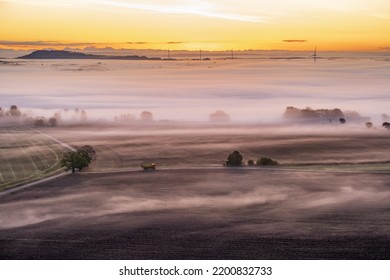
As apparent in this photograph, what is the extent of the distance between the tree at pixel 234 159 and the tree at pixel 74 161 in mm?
4948

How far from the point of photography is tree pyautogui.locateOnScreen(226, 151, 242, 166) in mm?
22203

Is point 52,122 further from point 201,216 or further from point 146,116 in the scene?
point 201,216

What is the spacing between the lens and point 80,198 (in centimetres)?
2012

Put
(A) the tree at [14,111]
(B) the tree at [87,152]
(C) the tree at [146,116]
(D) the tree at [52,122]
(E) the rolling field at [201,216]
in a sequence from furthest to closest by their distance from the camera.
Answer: (C) the tree at [146,116] → (D) the tree at [52,122] → (B) the tree at [87,152] → (A) the tree at [14,111] → (E) the rolling field at [201,216]

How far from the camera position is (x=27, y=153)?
842 inches

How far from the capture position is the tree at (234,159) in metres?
22.2

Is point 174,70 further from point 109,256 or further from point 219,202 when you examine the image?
point 109,256

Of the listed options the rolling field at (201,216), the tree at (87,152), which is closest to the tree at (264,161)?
the rolling field at (201,216)

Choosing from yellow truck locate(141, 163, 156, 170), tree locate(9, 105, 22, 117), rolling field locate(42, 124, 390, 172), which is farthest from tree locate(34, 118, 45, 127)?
yellow truck locate(141, 163, 156, 170)

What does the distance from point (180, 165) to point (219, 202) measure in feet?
9.01

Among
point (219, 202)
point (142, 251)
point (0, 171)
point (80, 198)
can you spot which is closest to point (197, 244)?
point (142, 251)

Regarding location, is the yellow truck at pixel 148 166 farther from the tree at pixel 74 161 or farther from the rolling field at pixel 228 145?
the tree at pixel 74 161

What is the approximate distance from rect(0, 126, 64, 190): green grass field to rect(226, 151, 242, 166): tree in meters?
5.81

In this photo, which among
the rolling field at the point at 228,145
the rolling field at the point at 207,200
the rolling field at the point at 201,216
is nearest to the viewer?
the rolling field at the point at 201,216
